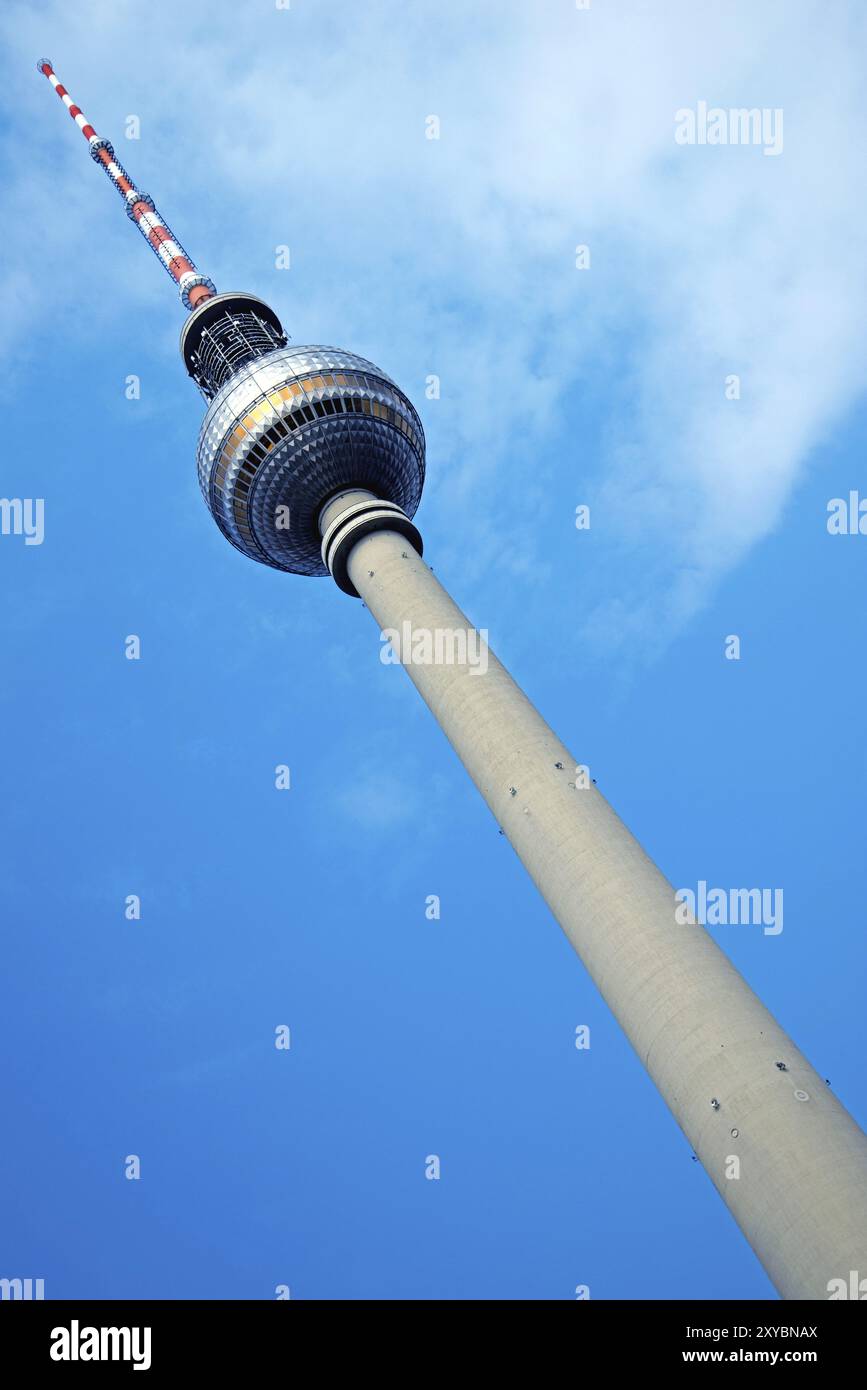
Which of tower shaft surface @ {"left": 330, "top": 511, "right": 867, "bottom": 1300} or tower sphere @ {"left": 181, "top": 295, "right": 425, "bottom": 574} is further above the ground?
tower sphere @ {"left": 181, "top": 295, "right": 425, "bottom": 574}

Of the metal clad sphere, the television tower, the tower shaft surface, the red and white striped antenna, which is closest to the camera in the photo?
the tower shaft surface

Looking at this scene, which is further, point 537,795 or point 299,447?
point 299,447

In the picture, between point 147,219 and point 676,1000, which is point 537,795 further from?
point 147,219

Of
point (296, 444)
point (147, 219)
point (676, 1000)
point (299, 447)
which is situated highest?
point (147, 219)

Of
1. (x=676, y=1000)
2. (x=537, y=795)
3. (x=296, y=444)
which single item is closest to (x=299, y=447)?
(x=296, y=444)

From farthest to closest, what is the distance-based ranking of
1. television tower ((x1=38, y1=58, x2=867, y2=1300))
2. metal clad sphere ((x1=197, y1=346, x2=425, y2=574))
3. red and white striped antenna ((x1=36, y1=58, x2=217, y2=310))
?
red and white striped antenna ((x1=36, y1=58, x2=217, y2=310))
metal clad sphere ((x1=197, y1=346, x2=425, y2=574))
television tower ((x1=38, y1=58, x2=867, y2=1300))

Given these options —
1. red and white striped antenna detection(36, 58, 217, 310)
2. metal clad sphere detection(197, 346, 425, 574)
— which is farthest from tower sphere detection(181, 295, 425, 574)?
red and white striped antenna detection(36, 58, 217, 310)

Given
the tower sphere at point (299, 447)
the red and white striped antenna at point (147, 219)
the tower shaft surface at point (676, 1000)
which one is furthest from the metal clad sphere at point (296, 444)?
the red and white striped antenna at point (147, 219)

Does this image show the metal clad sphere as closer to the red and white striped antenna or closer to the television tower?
the television tower
